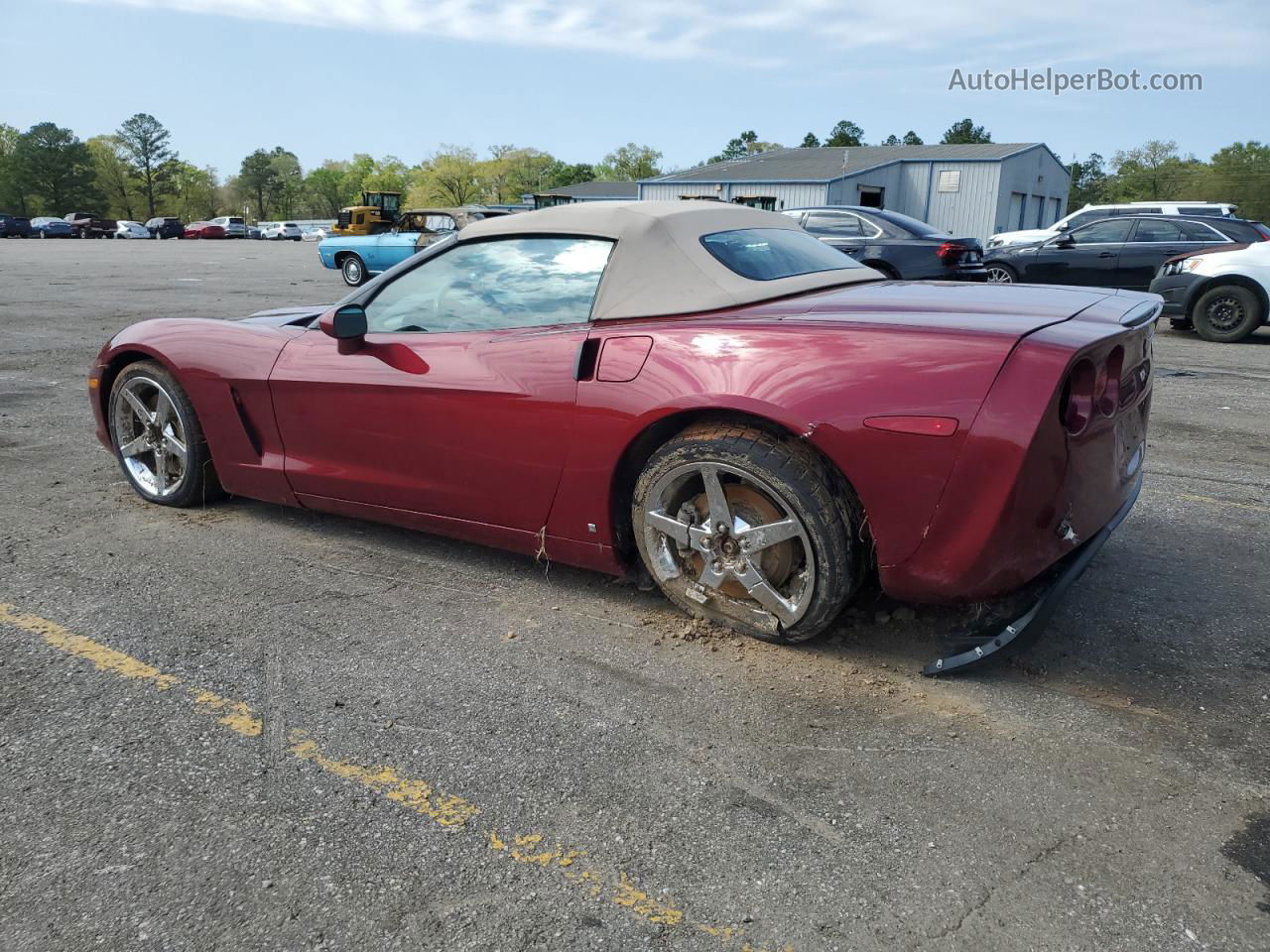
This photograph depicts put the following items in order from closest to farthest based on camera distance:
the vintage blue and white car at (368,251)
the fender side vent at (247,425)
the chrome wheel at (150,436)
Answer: the fender side vent at (247,425) < the chrome wheel at (150,436) < the vintage blue and white car at (368,251)

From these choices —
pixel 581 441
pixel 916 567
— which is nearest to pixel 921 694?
pixel 916 567

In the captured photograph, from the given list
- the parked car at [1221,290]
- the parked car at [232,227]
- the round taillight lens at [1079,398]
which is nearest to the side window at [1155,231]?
the parked car at [1221,290]

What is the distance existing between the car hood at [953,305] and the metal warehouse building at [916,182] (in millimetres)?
37737

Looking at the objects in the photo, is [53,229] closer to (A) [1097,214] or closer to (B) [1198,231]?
(A) [1097,214]

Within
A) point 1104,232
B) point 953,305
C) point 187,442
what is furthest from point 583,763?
point 1104,232

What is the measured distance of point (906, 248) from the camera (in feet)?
42.5

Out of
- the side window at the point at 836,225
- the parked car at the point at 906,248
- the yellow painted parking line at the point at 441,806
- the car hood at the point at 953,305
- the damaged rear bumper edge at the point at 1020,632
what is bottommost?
the yellow painted parking line at the point at 441,806

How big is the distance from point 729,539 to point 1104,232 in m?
13.4

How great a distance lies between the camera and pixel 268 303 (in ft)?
48.3

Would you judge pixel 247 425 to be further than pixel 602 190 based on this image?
No

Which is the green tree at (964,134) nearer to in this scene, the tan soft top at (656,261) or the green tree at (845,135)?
the green tree at (845,135)

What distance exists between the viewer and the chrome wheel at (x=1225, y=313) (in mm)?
11266

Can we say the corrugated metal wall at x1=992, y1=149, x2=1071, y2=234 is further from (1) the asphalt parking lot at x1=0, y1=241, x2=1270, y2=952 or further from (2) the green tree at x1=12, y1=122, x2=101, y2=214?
(2) the green tree at x1=12, y1=122, x2=101, y2=214

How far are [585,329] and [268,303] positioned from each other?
12724 millimetres
